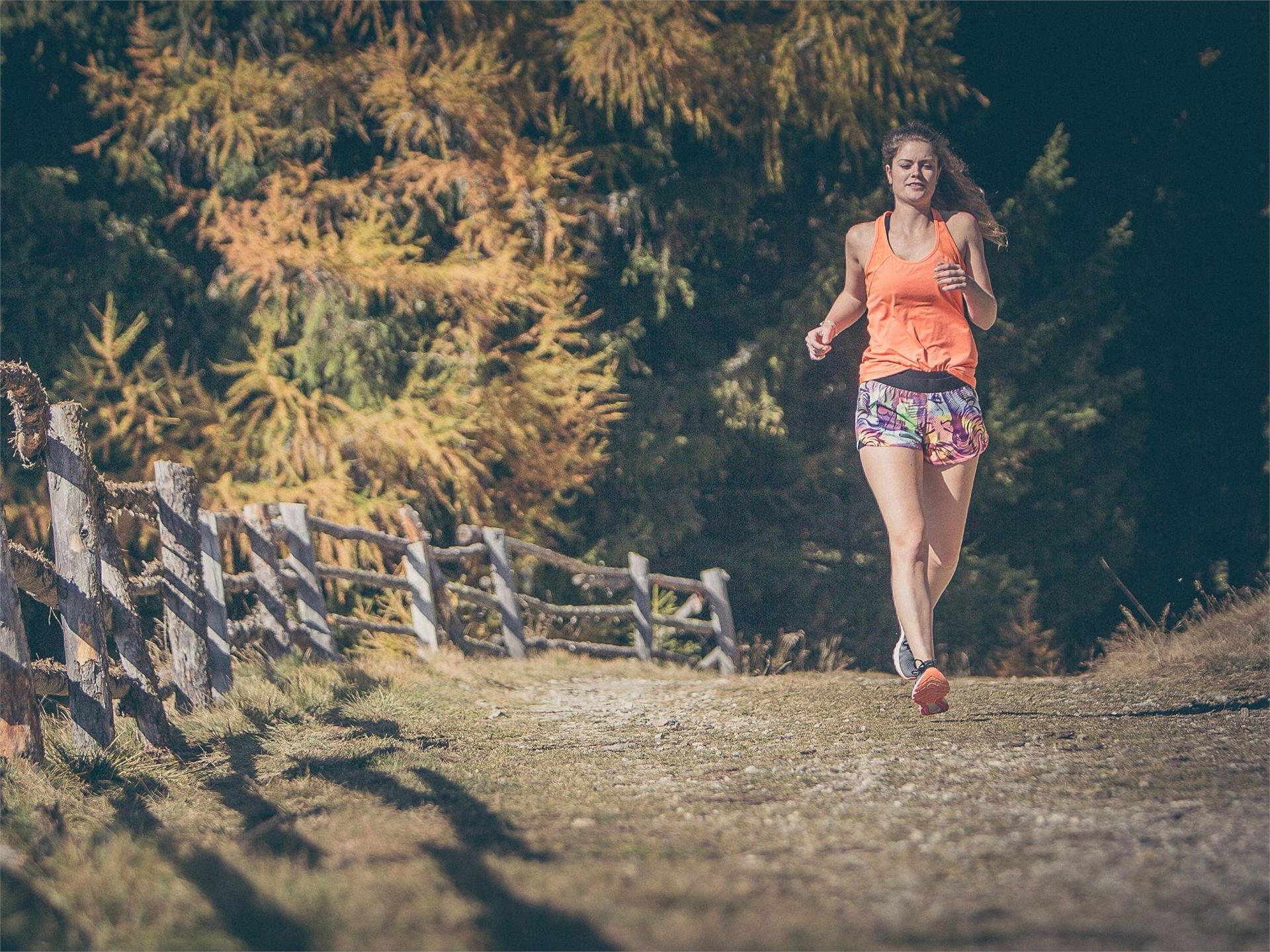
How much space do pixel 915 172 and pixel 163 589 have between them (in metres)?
4.35

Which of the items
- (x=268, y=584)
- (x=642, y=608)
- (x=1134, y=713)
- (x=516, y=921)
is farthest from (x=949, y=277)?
(x=642, y=608)

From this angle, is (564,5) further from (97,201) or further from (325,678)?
(325,678)

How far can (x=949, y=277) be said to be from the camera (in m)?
4.80

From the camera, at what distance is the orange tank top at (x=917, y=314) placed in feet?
16.5

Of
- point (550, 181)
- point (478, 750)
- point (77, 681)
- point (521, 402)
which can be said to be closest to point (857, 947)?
point (478, 750)

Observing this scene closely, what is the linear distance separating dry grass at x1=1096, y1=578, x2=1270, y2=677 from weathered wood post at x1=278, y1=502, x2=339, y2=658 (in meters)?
4.99

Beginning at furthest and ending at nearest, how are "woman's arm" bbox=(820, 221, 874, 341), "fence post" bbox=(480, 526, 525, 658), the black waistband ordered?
1. "fence post" bbox=(480, 526, 525, 658)
2. "woman's arm" bbox=(820, 221, 874, 341)
3. the black waistband

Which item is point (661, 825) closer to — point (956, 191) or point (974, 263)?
point (974, 263)

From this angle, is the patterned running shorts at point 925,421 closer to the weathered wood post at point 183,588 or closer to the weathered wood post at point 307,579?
the weathered wood post at point 183,588

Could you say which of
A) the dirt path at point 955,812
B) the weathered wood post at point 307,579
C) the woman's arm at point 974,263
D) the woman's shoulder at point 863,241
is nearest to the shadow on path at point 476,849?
the dirt path at point 955,812

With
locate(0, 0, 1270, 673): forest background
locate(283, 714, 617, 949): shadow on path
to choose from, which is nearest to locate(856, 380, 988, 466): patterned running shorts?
locate(283, 714, 617, 949): shadow on path

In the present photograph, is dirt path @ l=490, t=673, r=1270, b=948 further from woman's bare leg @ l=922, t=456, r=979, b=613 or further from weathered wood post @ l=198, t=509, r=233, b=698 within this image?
weathered wood post @ l=198, t=509, r=233, b=698

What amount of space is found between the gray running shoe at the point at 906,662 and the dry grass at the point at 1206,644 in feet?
8.10

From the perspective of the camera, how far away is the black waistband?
506 centimetres
